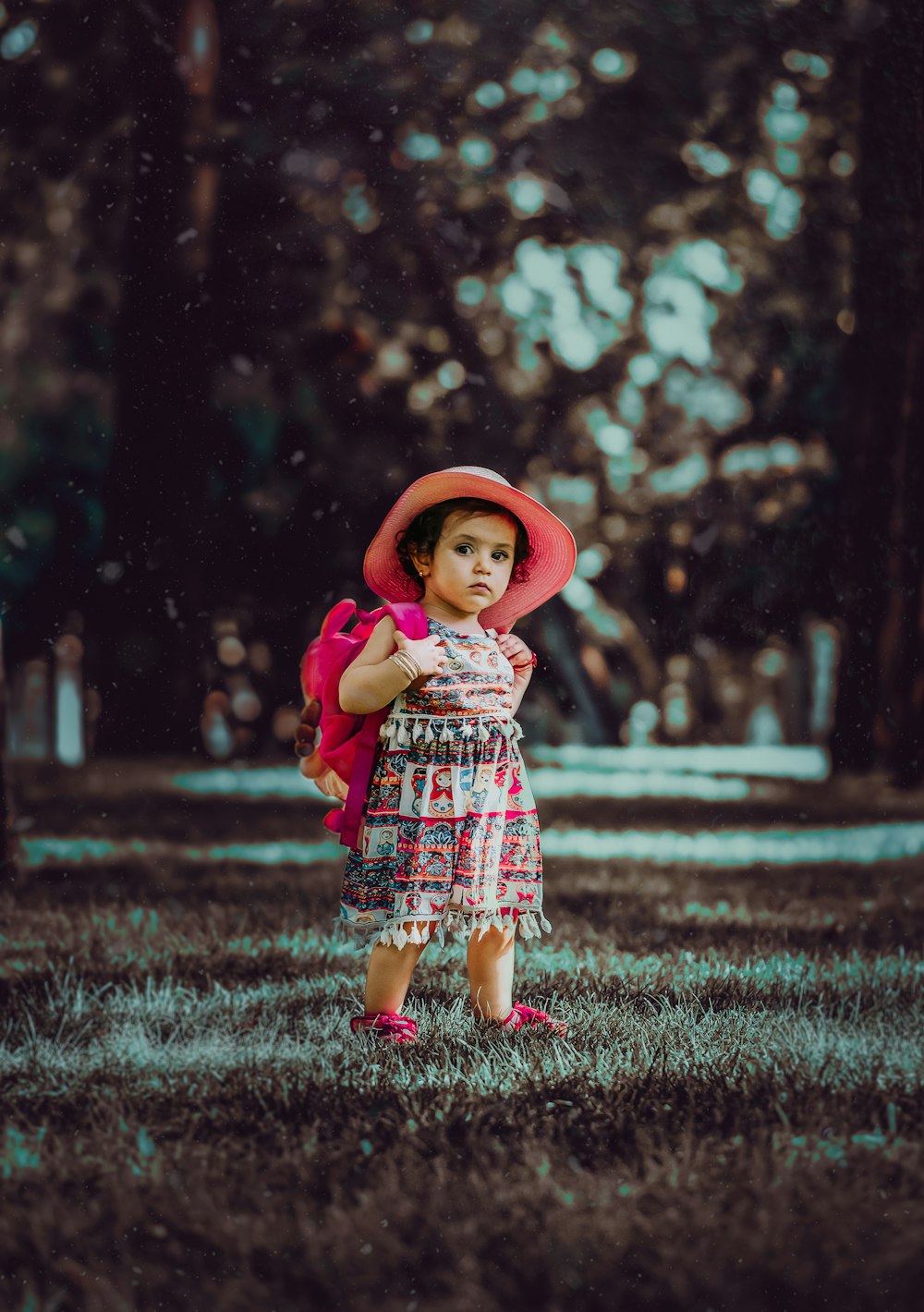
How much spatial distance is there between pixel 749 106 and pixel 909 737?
3.08 metres

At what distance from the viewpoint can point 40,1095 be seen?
6.71 feet

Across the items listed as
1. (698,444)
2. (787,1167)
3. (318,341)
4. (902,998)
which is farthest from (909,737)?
(787,1167)

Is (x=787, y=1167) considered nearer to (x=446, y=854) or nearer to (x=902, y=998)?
(x=446, y=854)

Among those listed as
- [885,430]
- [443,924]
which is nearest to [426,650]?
[443,924]

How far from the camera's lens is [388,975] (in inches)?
94.6

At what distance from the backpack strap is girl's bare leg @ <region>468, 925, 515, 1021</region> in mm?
344

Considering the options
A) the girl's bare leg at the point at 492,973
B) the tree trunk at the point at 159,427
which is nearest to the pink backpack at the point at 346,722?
the girl's bare leg at the point at 492,973

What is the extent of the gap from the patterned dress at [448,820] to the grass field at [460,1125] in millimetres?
249

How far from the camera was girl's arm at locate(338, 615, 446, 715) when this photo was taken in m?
2.32

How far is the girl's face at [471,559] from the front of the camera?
7.86ft

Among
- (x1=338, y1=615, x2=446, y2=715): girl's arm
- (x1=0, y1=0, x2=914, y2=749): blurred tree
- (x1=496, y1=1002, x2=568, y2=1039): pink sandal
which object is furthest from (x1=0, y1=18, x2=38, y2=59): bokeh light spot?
(x1=496, y1=1002, x2=568, y2=1039): pink sandal

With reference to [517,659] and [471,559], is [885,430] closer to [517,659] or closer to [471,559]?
[517,659]

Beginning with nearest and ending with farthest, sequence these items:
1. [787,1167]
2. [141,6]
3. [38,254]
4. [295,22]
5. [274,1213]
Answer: [274,1213], [787,1167], [295,22], [141,6], [38,254]

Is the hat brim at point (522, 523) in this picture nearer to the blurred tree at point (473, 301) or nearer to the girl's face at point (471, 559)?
the girl's face at point (471, 559)
